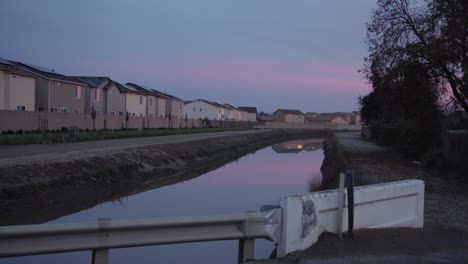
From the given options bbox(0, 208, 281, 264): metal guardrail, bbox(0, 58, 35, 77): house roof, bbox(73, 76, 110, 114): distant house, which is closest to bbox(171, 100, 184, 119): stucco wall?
bbox(73, 76, 110, 114): distant house

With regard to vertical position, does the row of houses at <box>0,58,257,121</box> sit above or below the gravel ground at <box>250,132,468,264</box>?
above

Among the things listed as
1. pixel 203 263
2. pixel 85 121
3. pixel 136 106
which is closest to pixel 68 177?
Result: pixel 203 263

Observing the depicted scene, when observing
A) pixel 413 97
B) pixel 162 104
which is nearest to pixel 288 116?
pixel 162 104

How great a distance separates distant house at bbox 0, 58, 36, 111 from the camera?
39.7 meters

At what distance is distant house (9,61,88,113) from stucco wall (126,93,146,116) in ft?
43.2

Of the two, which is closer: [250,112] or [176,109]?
[176,109]

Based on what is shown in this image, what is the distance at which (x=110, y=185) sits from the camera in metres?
21.5

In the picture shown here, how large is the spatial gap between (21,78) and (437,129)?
3099 cm

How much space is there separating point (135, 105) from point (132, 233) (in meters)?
62.8

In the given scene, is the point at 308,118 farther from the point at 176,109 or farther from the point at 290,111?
the point at 176,109

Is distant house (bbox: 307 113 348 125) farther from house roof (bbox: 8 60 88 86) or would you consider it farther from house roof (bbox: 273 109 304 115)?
house roof (bbox: 8 60 88 86)

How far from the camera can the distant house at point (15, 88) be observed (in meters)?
39.7

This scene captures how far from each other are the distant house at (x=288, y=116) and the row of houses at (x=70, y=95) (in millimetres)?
84042

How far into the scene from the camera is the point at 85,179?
2042cm
